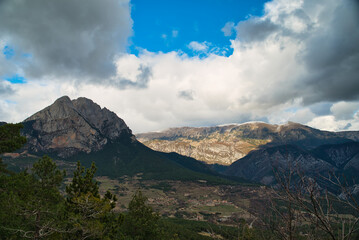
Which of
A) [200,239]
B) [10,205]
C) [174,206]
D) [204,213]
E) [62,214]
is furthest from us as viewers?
[174,206]

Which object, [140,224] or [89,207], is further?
[140,224]

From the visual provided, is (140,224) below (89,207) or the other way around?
below

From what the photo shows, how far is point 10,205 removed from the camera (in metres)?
20.5

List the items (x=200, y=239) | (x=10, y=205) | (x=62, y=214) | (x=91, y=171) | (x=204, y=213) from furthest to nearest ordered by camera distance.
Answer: (x=204, y=213) → (x=200, y=239) → (x=91, y=171) → (x=62, y=214) → (x=10, y=205)

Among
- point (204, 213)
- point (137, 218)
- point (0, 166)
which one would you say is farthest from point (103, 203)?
point (204, 213)

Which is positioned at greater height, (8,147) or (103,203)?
(8,147)

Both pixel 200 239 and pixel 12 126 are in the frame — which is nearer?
pixel 12 126

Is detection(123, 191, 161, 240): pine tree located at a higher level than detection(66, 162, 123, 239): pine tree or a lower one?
lower

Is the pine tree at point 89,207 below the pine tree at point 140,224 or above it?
above

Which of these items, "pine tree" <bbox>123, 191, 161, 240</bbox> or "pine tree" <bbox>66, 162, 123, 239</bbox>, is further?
"pine tree" <bbox>123, 191, 161, 240</bbox>

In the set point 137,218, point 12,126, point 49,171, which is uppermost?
point 12,126

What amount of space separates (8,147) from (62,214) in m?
10.1

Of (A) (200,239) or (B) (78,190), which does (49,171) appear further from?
(A) (200,239)

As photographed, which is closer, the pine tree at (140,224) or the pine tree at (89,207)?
the pine tree at (89,207)
